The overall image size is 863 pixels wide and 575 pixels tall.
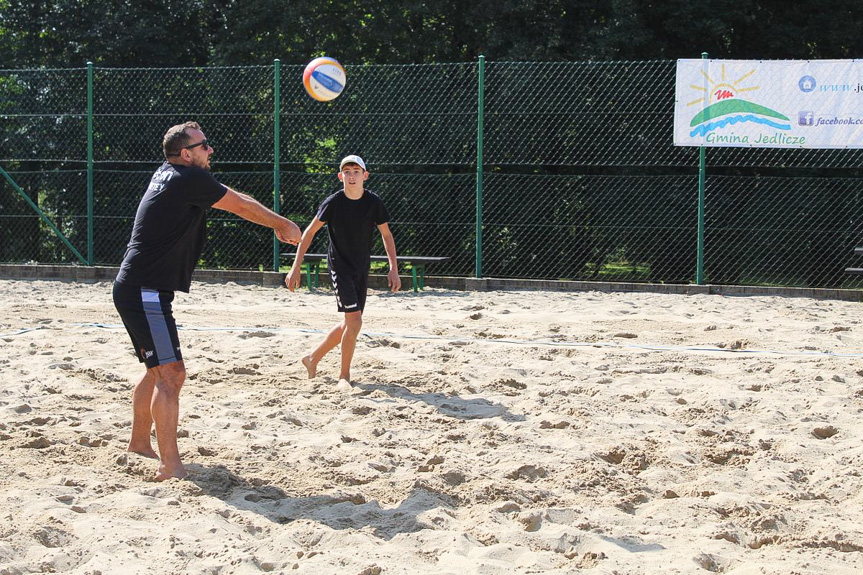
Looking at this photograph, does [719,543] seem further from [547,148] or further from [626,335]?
[547,148]

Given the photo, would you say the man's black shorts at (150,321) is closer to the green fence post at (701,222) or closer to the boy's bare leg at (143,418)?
the boy's bare leg at (143,418)

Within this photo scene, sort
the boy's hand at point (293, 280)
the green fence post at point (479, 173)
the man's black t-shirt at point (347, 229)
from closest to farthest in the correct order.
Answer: the boy's hand at point (293, 280), the man's black t-shirt at point (347, 229), the green fence post at point (479, 173)

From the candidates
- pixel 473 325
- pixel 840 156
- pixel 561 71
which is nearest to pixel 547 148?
pixel 561 71

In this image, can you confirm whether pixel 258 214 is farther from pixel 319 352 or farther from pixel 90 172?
pixel 90 172

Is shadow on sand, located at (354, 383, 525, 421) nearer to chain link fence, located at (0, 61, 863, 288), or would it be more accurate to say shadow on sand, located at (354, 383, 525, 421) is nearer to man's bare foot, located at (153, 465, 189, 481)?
man's bare foot, located at (153, 465, 189, 481)

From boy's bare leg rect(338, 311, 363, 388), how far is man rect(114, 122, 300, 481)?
1960 millimetres

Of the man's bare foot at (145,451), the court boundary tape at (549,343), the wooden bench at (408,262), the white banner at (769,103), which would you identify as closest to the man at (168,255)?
the man's bare foot at (145,451)

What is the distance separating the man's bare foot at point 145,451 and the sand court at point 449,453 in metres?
0.11

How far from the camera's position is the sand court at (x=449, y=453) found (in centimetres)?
395

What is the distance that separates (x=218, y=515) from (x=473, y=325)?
5.36m

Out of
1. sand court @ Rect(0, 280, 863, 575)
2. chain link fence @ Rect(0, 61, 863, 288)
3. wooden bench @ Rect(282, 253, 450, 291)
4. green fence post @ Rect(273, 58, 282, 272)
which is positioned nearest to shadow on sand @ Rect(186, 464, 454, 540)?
sand court @ Rect(0, 280, 863, 575)

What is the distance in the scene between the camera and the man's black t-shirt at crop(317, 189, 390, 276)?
22.9ft

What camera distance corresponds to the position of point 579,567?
3816 mm

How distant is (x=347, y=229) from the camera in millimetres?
6988
